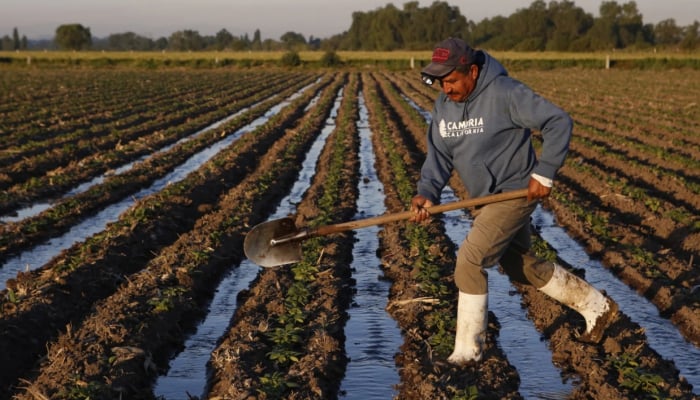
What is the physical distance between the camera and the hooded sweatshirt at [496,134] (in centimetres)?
487

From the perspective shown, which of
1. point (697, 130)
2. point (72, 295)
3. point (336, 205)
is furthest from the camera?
point (697, 130)

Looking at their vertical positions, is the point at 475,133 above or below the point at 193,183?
above

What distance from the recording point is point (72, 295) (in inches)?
277

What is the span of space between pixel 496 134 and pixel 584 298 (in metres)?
1.35

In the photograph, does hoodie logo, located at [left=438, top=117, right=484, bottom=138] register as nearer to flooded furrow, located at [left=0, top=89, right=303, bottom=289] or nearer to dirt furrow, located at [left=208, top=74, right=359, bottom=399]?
dirt furrow, located at [left=208, top=74, right=359, bottom=399]

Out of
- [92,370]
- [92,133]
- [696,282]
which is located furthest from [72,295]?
[92,133]

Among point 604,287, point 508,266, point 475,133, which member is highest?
point 475,133

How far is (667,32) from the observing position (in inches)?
4660

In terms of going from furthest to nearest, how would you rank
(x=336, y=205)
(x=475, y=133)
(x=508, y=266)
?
(x=336, y=205), (x=508, y=266), (x=475, y=133)

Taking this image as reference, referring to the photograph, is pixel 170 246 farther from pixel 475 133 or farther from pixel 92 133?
pixel 92 133

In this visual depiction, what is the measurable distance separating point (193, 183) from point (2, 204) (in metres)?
2.65

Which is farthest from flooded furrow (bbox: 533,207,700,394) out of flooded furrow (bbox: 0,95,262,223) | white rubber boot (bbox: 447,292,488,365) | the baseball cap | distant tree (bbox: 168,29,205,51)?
distant tree (bbox: 168,29,205,51)

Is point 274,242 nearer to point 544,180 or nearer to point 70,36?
point 544,180

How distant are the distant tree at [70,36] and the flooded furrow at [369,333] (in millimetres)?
121290
